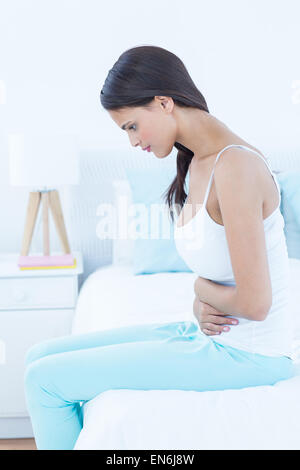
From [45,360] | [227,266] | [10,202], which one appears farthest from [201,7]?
[45,360]

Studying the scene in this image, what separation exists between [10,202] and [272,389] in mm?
1834

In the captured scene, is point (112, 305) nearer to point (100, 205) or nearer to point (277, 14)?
point (100, 205)

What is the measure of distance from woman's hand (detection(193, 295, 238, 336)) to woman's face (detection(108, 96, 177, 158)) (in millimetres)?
393

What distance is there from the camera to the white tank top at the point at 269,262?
4.02 feet

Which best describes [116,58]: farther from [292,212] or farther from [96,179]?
[292,212]

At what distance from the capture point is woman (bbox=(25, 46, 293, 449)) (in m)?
1.19

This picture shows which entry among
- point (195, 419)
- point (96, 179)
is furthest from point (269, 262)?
point (96, 179)

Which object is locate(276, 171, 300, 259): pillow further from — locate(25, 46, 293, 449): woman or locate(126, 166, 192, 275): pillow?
locate(25, 46, 293, 449): woman

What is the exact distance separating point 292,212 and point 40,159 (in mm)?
1080

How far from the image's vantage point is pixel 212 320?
1.32 meters

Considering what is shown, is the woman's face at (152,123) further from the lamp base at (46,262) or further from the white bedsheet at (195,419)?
the lamp base at (46,262)

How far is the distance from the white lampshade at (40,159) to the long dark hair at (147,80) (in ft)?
3.43

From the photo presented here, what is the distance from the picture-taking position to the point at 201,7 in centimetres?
268

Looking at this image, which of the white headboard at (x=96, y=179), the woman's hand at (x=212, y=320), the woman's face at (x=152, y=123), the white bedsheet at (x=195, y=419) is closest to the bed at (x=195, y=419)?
the white bedsheet at (x=195, y=419)
